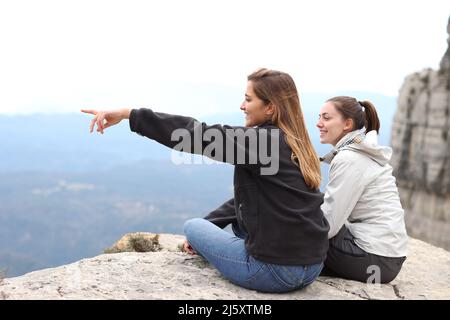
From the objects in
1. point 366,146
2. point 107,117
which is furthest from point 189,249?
point 366,146

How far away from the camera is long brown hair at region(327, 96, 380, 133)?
494 centimetres

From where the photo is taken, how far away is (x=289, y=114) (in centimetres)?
423

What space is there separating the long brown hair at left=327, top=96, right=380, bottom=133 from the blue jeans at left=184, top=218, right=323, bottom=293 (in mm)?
1395

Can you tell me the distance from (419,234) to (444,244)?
7.00 ft

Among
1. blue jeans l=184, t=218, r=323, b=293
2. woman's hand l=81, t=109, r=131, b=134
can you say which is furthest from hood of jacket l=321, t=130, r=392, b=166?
woman's hand l=81, t=109, r=131, b=134

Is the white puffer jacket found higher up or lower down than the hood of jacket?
lower down

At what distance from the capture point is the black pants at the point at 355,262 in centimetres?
489

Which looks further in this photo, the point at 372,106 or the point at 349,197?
the point at 372,106

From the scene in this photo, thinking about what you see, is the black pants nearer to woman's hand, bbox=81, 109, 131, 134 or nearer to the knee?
the knee

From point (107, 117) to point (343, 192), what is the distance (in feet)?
6.76
